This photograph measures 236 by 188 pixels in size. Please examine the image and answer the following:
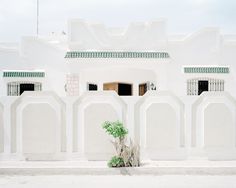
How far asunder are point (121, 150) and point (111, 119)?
3.22ft

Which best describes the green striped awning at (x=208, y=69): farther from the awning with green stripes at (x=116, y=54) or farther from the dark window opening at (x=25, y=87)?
the dark window opening at (x=25, y=87)

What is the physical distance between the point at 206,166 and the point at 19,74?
402 inches

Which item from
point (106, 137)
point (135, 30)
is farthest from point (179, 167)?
point (135, 30)

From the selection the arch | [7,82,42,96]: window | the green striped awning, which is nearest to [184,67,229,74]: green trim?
the green striped awning

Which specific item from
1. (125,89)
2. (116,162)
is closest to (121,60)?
(125,89)

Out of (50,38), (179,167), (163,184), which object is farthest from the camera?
(50,38)

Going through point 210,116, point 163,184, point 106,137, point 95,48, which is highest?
point 95,48

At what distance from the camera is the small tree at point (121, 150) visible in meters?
8.38

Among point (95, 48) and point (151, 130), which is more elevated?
point (95, 48)

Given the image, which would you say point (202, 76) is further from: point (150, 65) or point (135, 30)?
point (135, 30)

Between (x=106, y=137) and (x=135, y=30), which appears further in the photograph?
(x=135, y=30)

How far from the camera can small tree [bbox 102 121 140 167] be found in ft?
27.5

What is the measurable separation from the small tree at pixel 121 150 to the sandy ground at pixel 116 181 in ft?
1.92

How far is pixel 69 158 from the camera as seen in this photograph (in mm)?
9117
